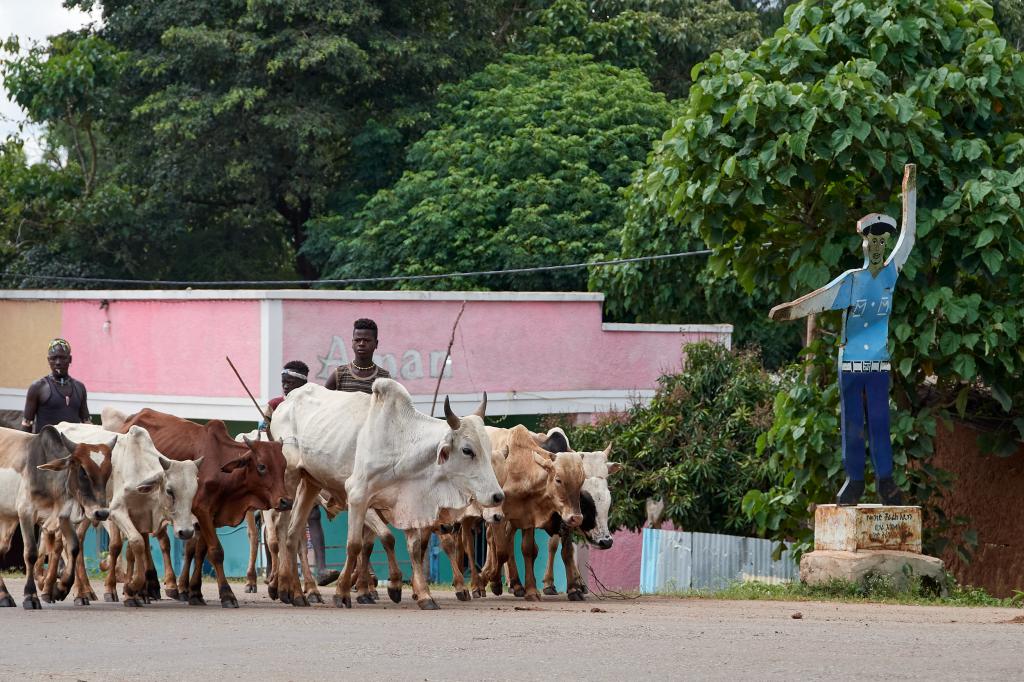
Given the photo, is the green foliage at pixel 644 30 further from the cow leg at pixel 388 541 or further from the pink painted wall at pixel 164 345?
the cow leg at pixel 388 541

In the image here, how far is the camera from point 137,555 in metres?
10.8

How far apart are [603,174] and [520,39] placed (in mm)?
5488

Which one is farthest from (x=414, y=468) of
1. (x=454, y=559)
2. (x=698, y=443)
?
(x=698, y=443)

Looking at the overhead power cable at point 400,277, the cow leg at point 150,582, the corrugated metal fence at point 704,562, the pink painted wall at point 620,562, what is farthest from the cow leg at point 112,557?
the overhead power cable at point 400,277

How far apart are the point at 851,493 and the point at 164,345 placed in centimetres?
1238

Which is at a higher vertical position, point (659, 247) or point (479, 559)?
point (659, 247)

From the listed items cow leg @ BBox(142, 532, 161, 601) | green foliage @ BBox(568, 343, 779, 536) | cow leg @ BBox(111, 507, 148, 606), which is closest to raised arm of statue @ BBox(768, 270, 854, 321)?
cow leg @ BBox(111, 507, 148, 606)

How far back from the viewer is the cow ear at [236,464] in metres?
11.1

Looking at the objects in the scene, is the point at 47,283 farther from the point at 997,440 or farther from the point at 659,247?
the point at 997,440

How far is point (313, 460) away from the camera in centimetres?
1152

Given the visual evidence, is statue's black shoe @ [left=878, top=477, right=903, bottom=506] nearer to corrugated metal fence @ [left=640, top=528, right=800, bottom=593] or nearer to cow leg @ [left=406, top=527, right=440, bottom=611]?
corrugated metal fence @ [left=640, top=528, right=800, bottom=593]

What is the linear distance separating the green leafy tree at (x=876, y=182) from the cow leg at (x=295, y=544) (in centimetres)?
371

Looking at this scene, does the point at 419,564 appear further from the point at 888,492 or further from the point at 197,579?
the point at 888,492

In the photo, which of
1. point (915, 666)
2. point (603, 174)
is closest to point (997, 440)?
point (915, 666)
